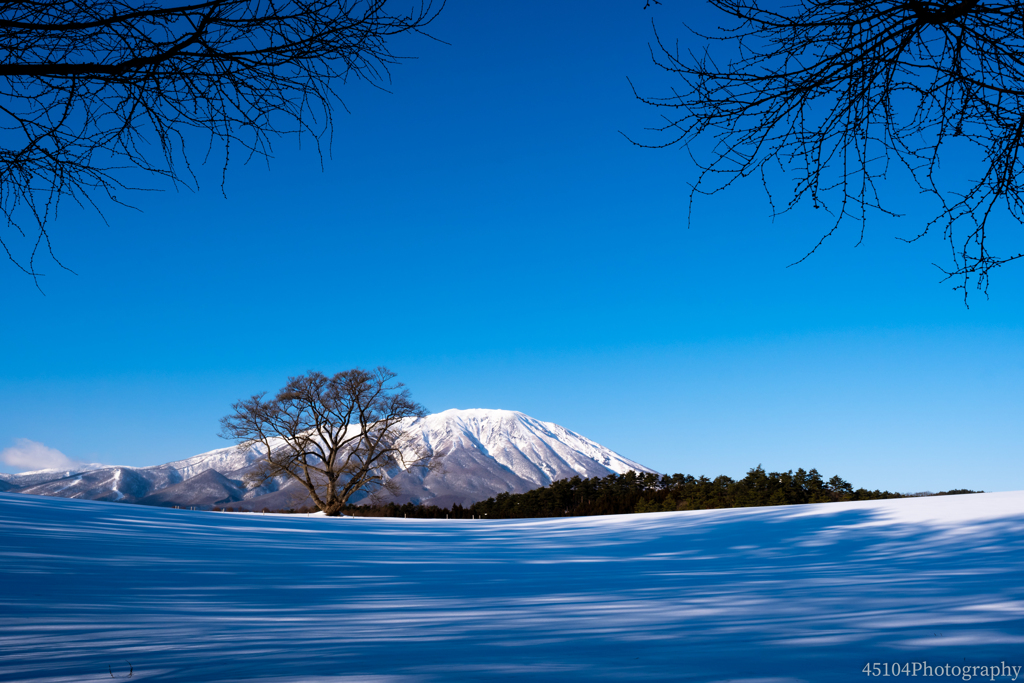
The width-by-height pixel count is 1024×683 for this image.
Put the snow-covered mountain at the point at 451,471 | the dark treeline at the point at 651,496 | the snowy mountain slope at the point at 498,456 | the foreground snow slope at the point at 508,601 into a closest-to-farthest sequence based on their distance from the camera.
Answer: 1. the foreground snow slope at the point at 508,601
2. the dark treeline at the point at 651,496
3. the snow-covered mountain at the point at 451,471
4. the snowy mountain slope at the point at 498,456

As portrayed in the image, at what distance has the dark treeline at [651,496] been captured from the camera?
40.0 ft

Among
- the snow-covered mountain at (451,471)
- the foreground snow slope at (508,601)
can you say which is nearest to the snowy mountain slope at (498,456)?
the snow-covered mountain at (451,471)

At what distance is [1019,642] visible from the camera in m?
2.27

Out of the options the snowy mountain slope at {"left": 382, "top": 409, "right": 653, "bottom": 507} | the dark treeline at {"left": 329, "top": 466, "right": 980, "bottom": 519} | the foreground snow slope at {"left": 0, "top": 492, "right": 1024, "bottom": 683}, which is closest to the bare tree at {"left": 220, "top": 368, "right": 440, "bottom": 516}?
the dark treeline at {"left": 329, "top": 466, "right": 980, "bottom": 519}

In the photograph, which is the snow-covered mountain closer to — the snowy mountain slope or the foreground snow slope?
the snowy mountain slope

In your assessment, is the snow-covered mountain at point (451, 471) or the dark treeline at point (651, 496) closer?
the dark treeline at point (651, 496)

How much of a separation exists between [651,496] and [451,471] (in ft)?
295

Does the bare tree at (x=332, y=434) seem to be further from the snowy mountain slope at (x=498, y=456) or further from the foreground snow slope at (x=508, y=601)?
the snowy mountain slope at (x=498, y=456)

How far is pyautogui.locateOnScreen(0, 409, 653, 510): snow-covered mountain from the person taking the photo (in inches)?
3573

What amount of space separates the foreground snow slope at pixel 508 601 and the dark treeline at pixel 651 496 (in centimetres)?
499

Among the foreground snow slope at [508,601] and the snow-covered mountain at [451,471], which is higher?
the foreground snow slope at [508,601]

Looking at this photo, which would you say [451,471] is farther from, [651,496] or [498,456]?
[651,496]

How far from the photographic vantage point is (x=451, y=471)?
10056 cm

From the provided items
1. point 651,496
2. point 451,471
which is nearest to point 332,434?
point 651,496
